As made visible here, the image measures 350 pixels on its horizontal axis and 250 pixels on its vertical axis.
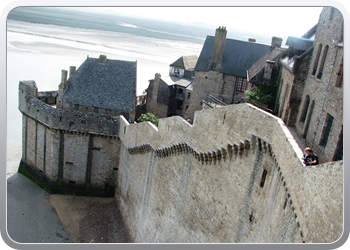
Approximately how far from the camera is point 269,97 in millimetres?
22594

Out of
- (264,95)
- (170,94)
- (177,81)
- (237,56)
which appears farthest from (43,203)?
(177,81)

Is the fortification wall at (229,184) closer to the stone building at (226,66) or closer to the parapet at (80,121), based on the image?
the parapet at (80,121)

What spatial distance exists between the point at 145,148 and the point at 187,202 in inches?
218

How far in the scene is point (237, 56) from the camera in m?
30.5

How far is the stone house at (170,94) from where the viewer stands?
119 feet

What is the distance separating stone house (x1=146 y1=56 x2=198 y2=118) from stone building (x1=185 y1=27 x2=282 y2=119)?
239 inches

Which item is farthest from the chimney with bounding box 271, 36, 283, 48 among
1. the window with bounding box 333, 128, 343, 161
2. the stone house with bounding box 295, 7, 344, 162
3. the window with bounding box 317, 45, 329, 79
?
the window with bounding box 333, 128, 343, 161

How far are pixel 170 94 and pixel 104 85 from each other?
11353 millimetres

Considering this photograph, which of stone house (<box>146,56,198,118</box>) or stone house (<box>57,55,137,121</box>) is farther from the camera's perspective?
stone house (<box>146,56,198,118</box>)

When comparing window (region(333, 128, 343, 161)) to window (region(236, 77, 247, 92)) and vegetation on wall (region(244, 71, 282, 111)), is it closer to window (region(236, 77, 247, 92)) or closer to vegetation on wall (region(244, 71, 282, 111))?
vegetation on wall (region(244, 71, 282, 111))

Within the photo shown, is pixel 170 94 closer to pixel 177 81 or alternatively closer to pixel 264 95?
pixel 177 81

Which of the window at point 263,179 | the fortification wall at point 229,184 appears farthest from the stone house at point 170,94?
the window at point 263,179

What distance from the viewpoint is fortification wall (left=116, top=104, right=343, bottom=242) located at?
7605 millimetres

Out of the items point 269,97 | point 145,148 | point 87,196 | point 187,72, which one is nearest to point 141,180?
point 145,148
